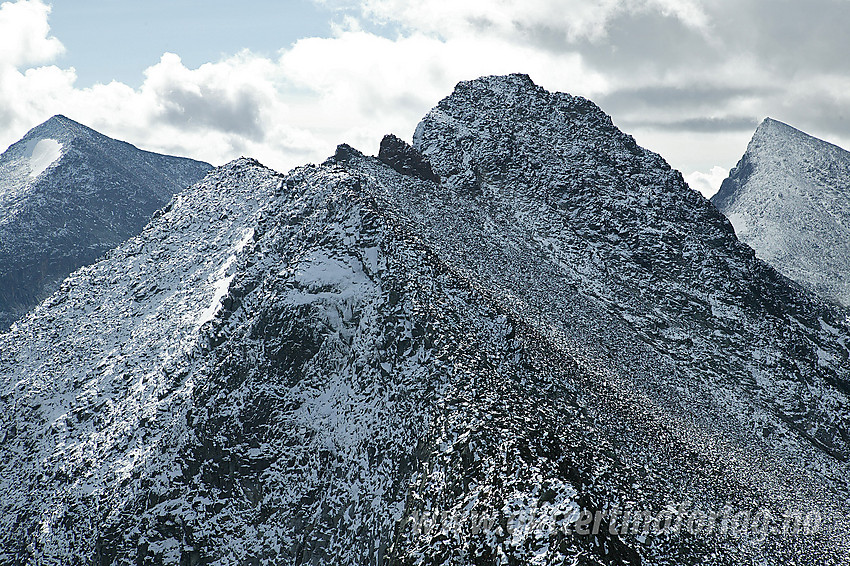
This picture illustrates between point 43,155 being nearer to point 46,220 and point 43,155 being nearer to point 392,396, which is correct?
point 46,220

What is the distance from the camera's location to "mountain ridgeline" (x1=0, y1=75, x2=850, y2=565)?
32.4 metres

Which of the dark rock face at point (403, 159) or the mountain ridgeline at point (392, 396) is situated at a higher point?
the dark rock face at point (403, 159)

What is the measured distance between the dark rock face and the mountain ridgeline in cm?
435

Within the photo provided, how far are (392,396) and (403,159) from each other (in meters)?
57.7

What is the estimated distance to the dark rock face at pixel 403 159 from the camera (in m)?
89.0

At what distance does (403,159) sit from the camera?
89.7 metres

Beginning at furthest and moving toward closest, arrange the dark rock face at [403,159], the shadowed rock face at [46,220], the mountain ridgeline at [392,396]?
the shadowed rock face at [46,220] → the dark rock face at [403,159] → the mountain ridgeline at [392,396]

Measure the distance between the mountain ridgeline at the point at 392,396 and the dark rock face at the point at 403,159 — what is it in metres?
4.35

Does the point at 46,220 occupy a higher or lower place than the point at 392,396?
lower

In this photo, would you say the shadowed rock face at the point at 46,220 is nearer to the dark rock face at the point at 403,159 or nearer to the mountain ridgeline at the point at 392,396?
the mountain ridgeline at the point at 392,396

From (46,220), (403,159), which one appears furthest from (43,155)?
(403,159)

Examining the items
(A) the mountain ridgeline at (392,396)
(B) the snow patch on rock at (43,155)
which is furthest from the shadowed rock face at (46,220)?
(A) the mountain ridgeline at (392,396)

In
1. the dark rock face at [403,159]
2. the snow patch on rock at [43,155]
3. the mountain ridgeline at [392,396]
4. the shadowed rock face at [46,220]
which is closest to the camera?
the mountain ridgeline at [392,396]

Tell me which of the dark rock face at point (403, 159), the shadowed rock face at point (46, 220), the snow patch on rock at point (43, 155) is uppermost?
the dark rock face at point (403, 159)
